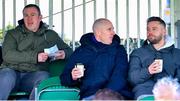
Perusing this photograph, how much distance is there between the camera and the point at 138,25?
19.9 ft

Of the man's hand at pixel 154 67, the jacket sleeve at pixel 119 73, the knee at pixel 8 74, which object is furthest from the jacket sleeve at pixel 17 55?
the man's hand at pixel 154 67

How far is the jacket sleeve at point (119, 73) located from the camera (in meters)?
4.15

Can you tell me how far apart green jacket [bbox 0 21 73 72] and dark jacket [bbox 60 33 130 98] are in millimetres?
471

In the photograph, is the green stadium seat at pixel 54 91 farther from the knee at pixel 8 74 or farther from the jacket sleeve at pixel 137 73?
the jacket sleeve at pixel 137 73

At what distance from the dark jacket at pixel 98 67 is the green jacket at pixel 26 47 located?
18.5 inches

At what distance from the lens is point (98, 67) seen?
421cm

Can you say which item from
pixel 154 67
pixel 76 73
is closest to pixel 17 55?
pixel 76 73

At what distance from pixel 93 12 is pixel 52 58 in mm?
1466

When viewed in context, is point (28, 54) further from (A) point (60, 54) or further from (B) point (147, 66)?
(B) point (147, 66)

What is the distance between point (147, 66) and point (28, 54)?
3.88ft

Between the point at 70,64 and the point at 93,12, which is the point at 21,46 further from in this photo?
the point at 93,12

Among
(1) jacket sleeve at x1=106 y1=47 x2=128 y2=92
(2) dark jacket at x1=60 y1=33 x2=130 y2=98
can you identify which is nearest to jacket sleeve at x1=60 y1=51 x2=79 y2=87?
(2) dark jacket at x1=60 y1=33 x2=130 y2=98

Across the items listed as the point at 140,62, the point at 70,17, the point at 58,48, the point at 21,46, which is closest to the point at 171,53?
the point at 140,62

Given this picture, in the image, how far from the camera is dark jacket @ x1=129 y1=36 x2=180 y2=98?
4191 mm
